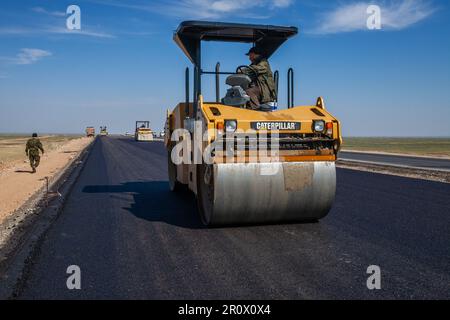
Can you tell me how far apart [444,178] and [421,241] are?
888cm

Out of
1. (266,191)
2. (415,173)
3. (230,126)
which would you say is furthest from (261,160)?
(415,173)

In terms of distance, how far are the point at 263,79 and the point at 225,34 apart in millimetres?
1200

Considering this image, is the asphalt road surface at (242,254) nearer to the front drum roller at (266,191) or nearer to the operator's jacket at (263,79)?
the front drum roller at (266,191)

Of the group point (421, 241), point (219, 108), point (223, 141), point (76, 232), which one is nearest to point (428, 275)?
point (421, 241)

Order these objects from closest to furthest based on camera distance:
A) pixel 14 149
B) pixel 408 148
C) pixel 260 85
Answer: pixel 260 85 < pixel 14 149 < pixel 408 148

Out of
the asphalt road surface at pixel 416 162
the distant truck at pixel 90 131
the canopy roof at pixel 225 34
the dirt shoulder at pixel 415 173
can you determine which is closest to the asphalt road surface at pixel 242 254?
the canopy roof at pixel 225 34

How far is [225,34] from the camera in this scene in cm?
759

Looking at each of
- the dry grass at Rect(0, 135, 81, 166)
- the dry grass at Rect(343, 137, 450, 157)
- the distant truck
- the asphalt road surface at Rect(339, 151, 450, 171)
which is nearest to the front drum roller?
the asphalt road surface at Rect(339, 151, 450, 171)

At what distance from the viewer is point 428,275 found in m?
4.36

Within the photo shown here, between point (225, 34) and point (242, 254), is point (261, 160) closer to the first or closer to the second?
point (242, 254)

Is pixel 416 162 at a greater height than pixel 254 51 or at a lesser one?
lesser

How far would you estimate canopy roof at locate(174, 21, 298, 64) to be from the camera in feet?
23.0

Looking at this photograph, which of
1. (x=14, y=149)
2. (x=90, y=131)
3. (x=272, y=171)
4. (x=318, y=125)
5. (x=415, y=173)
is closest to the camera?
(x=272, y=171)

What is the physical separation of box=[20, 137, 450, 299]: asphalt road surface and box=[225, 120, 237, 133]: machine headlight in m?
1.43
